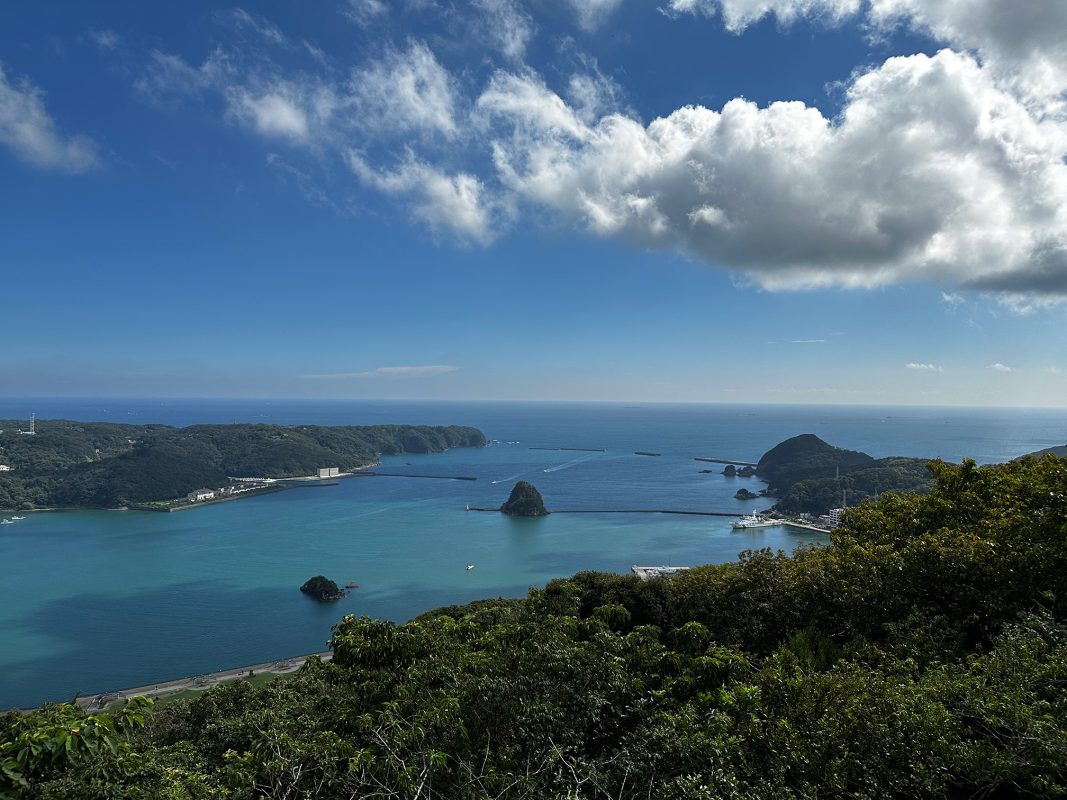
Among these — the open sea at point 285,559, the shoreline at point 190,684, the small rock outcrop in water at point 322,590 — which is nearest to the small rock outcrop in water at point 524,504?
the open sea at point 285,559

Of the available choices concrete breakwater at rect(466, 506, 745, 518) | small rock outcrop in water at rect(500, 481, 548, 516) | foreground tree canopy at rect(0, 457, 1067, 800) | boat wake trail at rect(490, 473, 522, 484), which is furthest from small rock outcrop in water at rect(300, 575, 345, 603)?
boat wake trail at rect(490, 473, 522, 484)

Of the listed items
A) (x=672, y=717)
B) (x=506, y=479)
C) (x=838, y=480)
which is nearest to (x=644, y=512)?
(x=838, y=480)

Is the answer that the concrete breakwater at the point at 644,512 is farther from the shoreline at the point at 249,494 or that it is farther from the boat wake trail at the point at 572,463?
the shoreline at the point at 249,494

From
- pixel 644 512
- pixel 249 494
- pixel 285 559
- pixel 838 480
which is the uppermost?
pixel 838 480

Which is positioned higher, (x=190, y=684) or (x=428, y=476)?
(x=428, y=476)

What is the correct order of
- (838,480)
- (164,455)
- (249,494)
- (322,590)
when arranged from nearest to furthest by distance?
(322,590)
(838,480)
(249,494)
(164,455)

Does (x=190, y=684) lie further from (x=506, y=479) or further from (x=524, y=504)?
(x=506, y=479)

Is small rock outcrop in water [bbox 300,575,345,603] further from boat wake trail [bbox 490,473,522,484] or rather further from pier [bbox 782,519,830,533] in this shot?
boat wake trail [bbox 490,473,522,484]
